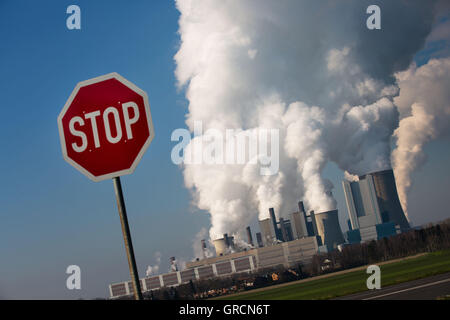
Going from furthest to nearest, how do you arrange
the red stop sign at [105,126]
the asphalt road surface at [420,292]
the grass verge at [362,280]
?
1. the grass verge at [362,280]
2. the asphalt road surface at [420,292]
3. the red stop sign at [105,126]

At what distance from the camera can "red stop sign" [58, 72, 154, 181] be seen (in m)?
3.94

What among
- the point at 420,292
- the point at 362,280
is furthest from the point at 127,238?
the point at 362,280

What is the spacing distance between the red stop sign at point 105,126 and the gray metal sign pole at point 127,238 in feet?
0.50

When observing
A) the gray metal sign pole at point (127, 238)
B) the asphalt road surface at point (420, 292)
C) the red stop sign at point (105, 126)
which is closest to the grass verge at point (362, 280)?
the asphalt road surface at point (420, 292)

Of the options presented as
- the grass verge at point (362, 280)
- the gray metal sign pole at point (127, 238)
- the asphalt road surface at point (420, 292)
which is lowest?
the grass verge at point (362, 280)

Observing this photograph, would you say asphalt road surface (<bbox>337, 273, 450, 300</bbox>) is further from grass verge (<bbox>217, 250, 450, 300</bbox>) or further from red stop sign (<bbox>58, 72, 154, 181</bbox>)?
red stop sign (<bbox>58, 72, 154, 181</bbox>)

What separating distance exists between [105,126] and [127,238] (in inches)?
38.1

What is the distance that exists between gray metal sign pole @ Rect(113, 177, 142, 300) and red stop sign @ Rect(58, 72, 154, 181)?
151 mm

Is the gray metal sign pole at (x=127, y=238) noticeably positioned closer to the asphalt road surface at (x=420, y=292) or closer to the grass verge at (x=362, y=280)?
the asphalt road surface at (x=420, y=292)

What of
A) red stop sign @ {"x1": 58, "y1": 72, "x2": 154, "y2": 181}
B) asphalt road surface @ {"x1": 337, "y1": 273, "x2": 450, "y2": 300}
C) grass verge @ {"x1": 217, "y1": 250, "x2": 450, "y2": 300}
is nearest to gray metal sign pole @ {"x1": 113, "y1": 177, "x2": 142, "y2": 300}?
red stop sign @ {"x1": 58, "y1": 72, "x2": 154, "y2": 181}

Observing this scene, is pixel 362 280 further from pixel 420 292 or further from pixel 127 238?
pixel 127 238

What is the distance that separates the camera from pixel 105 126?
3994 mm

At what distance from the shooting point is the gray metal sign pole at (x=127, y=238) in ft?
13.1
